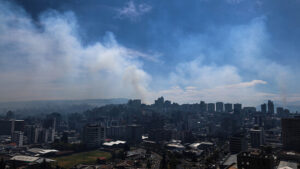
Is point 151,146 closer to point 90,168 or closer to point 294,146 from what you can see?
point 90,168

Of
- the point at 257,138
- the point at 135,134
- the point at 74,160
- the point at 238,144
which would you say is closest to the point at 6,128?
the point at 135,134

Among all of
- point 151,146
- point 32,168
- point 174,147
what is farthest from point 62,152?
point 174,147

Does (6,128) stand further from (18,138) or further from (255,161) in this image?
(255,161)

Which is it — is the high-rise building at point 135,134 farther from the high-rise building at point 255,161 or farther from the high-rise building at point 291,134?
the high-rise building at point 255,161

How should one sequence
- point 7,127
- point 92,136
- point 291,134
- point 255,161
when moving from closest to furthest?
point 255,161, point 291,134, point 92,136, point 7,127

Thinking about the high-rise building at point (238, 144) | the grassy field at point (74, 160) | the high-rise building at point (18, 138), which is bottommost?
the grassy field at point (74, 160)

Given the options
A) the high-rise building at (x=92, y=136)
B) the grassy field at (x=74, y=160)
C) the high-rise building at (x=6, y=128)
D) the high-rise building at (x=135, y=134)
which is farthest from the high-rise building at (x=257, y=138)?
the high-rise building at (x=6, y=128)

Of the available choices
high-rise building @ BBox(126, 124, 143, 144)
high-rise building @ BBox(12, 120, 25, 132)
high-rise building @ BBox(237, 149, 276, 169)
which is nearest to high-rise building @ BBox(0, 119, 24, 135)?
high-rise building @ BBox(12, 120, 25, 132)

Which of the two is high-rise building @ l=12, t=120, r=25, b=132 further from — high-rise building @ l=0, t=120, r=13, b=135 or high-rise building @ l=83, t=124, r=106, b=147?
high-rise building @ l=83, t=124, r=106, b=147

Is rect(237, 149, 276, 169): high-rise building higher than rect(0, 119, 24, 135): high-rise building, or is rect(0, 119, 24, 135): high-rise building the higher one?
rect(237, 149, 276, 169): high-rise building
